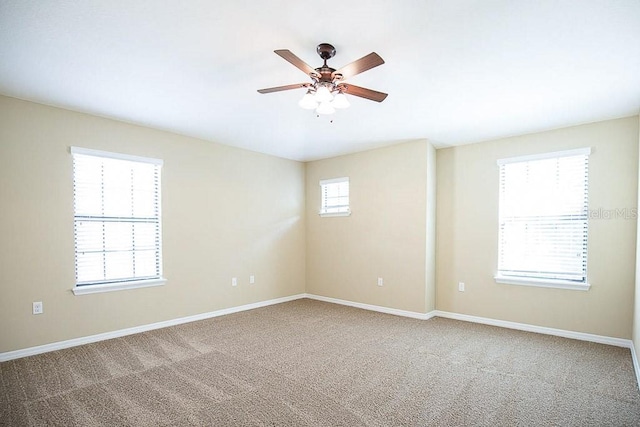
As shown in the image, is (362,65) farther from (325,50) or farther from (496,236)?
(496,236)

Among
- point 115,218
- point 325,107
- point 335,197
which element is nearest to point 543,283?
point 335,197

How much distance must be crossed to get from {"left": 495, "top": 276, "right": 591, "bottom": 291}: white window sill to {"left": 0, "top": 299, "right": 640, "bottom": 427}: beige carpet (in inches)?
23.9

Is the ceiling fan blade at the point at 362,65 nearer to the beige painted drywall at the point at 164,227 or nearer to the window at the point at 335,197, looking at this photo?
the beige painted drywall at the point at 164,227

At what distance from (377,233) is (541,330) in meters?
2.42

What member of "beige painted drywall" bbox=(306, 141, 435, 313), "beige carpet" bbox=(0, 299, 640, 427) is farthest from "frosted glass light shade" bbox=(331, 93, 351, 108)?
"beige painted drywall" bbox=(306, 141, 435, 313)

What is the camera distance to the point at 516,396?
→ 2.61m

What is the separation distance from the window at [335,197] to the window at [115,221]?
2.76m

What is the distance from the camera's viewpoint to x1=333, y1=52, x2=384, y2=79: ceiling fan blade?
203 cm

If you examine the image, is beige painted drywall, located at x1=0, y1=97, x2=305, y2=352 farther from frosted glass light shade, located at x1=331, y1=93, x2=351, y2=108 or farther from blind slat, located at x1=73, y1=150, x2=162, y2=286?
frosted glass light shade, located at x1=331, y1=93, x2=351, y2=108

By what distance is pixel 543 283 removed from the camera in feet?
13.6

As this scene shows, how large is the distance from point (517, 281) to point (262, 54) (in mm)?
4037

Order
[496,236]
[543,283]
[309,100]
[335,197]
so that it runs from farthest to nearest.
Answer: 1. [335,197]
2. [496,236]
3. [543,283]
4. [309,100]

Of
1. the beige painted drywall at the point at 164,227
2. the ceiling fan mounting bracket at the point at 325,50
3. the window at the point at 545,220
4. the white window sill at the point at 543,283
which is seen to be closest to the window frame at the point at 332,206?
the beige painted drywall at the point at 164,227

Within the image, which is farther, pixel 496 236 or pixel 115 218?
pixel 496 236
